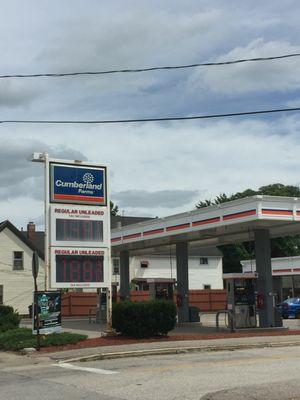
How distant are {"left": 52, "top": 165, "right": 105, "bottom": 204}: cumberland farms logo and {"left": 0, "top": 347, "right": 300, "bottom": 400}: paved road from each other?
577 centimetres

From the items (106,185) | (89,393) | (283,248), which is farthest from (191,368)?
(283,248)

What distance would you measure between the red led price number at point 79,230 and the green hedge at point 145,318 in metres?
2.51

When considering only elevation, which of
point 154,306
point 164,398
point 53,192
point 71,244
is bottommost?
point 164,398

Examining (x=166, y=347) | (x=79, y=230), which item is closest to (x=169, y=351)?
(x=166, y=347)

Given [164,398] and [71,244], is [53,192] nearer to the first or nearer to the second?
[71,244]

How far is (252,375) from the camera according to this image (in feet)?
40.5

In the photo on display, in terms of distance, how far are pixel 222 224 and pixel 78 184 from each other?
278 inches

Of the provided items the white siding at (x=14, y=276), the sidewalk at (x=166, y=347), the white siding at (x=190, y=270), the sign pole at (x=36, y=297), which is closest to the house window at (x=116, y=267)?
the white siding at (x=190, y=270)

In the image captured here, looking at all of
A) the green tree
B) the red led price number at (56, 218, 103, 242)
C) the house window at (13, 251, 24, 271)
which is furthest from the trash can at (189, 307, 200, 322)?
the green tree

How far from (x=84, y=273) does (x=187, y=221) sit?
8.15 meters

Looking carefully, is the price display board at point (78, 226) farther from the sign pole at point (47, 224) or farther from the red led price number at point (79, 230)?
the sign pole at point (47, 224)

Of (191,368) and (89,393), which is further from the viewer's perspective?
(191,368)

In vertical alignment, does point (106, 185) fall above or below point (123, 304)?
above

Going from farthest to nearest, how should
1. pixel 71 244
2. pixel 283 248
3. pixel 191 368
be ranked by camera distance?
pixel 283 248 < pixel 71 244 < pixel 191 368
